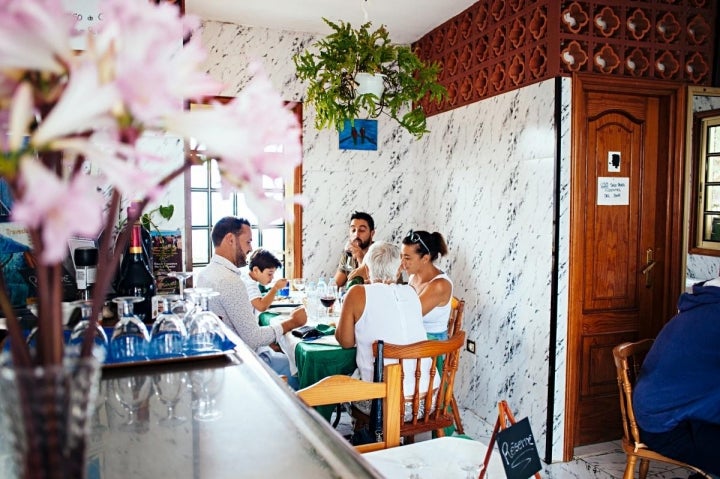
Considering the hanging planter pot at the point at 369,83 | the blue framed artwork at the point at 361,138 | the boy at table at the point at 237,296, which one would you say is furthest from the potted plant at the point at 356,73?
the blue framed artwork at the point at 361,138

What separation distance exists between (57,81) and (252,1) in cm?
480

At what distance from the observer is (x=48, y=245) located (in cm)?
46

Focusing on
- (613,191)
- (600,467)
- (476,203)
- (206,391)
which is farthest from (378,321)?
(476,203)

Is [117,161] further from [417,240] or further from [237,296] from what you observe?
[417,240]

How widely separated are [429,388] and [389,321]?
0.46 m

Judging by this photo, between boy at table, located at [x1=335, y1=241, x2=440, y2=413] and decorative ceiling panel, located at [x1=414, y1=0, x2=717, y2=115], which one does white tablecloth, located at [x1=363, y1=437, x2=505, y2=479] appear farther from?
decorative ceiling panel, located at [x1=414, y1=0, x2=717, y2=115]

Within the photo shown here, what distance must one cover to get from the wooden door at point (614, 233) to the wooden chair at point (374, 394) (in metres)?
2.49

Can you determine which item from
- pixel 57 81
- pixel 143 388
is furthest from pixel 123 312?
pixel 57 81

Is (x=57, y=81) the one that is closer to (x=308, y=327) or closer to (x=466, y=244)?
(x=308, y=327)

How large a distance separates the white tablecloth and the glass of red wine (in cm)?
209

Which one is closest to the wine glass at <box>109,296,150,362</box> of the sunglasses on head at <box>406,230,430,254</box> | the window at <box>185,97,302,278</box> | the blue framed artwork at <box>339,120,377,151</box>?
the sunglasses on head at <box>406,230,430,254</box>

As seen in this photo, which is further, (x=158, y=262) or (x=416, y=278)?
(x=416, y=278)

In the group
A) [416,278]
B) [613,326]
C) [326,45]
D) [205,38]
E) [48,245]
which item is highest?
[205,38]

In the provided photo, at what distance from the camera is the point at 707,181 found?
442 centimetres
